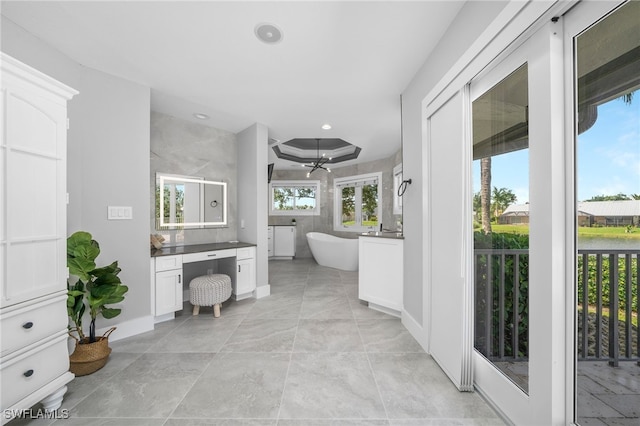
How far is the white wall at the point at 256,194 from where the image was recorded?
3217 mm

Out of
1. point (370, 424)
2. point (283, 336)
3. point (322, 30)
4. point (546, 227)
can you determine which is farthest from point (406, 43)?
point (283, 336)

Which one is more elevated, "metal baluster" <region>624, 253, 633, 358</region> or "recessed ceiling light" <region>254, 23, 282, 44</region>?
"recessed ceiling light" <region>254, 23, 282, 44</region>

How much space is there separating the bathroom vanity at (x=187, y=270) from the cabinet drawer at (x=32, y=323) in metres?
1.06

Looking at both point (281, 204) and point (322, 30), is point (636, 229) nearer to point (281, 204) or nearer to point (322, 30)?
point (322, 30)

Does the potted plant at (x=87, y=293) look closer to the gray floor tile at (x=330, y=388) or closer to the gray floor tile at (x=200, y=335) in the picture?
the gray floor tile at (x=200, y=335)

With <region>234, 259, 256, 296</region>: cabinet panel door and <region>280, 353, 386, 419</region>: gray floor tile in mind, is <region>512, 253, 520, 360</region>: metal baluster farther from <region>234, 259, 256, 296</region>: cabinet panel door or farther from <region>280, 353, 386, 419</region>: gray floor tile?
<region>234, 259, 256, 296</region>: cabinet panel door

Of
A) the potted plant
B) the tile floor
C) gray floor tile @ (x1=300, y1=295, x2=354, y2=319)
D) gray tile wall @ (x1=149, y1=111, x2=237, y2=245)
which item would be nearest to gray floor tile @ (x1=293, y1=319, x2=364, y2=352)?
the tile floor

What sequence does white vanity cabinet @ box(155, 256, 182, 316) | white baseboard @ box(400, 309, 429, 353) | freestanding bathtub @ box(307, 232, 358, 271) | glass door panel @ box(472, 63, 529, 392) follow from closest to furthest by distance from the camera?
glass door panel @ box(472, 63, 529, 392), white baseboard @ box(400, 309, 429, 353), white vanity cabinet @ box(155, 256, 182, 316), freestanding bathtub @ box(307, 232, 358, 271)

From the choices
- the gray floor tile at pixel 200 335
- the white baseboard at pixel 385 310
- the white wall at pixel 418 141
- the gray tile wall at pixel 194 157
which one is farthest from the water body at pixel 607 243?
the gray tile wall at pixel 194 157

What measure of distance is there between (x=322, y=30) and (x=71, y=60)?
2131mm

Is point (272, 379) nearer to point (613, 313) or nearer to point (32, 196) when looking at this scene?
point (32, 196)

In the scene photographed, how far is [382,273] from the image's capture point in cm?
264

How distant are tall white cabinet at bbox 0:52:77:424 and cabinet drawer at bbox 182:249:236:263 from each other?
4.08 ft

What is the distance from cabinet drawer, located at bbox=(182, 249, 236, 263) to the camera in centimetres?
257
